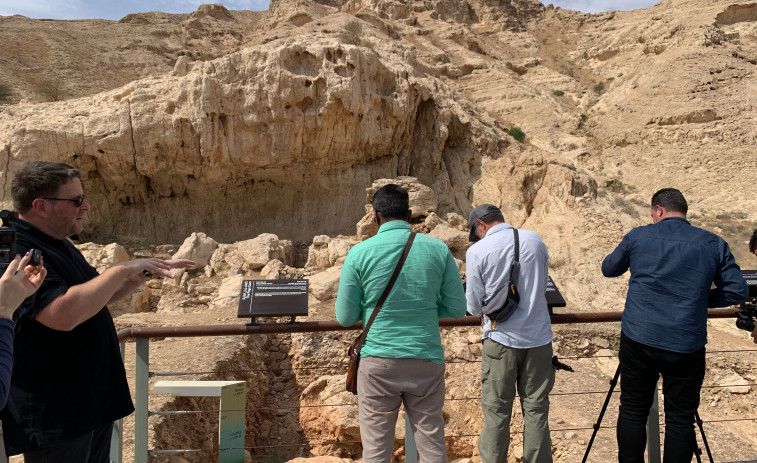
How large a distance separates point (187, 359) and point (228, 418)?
4.26m

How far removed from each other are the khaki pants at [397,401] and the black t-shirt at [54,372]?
1.19 meters

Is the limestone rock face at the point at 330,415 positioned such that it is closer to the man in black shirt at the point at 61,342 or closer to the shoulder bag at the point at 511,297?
the shoulder bag at the point at 511,297

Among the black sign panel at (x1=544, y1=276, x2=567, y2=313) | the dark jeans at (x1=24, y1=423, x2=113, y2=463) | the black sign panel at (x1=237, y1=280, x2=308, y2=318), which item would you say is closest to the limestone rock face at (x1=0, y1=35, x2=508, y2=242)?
the black sign panel at (x1=237, y1=280, x2=308, y2=318)

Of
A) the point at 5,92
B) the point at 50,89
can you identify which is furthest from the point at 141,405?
the point at 50,89

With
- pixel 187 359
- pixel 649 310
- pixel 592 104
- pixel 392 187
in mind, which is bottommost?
pixel 187 359

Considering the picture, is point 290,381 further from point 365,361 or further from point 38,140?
point 38,140

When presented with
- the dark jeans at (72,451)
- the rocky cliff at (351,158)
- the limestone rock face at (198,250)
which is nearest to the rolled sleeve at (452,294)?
the dark jeans at (72,451)

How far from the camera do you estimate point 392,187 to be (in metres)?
2.83

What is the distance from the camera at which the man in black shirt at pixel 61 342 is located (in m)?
1.96

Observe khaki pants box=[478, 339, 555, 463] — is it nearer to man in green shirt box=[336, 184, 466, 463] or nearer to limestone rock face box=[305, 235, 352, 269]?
man in green shirt box=[336, 184, 466, 463]

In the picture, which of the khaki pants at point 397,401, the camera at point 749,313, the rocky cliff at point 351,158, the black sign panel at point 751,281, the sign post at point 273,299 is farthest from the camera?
the rocky cliff at point 351,158

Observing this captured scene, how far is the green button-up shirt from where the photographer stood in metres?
2.57

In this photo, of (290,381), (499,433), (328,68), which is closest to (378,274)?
(499,433)

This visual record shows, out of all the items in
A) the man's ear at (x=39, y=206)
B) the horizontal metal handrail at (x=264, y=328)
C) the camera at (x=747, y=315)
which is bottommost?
the horizontal metal handrail at (x=264, y=328)
